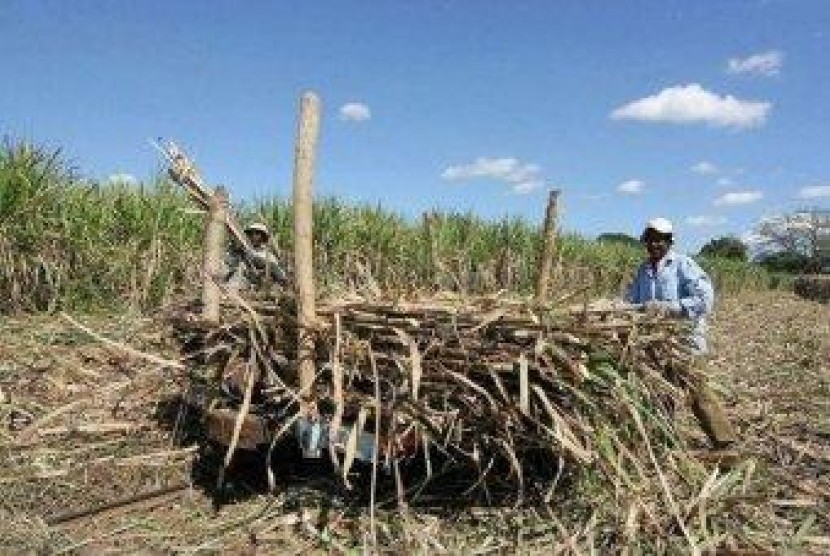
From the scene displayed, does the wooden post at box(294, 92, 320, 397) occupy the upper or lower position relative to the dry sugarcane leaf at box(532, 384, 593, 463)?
upper

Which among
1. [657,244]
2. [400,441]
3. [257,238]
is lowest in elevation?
[400,441]

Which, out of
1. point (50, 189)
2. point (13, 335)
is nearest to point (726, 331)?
point (50, 189)

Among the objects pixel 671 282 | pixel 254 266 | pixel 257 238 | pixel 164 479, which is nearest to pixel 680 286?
pixel 671 282

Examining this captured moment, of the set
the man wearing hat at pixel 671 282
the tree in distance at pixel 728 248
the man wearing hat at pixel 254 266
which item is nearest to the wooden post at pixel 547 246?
the man wearing hat at pixel 671 282

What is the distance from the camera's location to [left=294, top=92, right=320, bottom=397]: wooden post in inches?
191

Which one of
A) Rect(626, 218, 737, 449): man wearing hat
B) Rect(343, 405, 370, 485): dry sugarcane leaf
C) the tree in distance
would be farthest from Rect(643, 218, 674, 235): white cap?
the tree in distance

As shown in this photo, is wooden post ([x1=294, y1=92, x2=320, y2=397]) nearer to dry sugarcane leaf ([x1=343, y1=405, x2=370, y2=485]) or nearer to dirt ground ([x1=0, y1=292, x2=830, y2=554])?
dry sugarcane leaf ([x1=343, y1=405, x2=370, y2=485])

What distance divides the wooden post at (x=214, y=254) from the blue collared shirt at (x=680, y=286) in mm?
2527

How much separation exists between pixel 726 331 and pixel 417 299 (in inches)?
563

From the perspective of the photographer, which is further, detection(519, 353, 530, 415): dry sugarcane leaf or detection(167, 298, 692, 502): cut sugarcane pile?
detection(167, 298, 692, 502): cut sugarcane pile

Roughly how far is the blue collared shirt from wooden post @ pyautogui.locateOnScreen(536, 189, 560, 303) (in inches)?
33.0

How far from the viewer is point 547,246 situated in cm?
570

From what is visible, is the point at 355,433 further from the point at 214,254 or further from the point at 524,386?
the point at 214,254

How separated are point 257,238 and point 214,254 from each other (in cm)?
273
